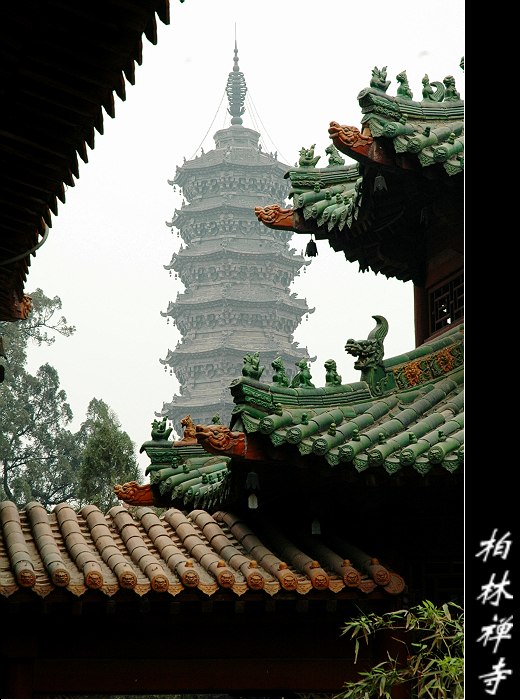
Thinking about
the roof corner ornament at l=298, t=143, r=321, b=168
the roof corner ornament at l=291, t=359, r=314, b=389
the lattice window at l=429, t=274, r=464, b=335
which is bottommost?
the roof corner ornament at l=291, t=359, r=314, b=389

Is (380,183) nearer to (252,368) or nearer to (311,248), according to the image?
(311,248)

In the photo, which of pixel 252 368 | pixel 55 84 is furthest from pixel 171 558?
pixel 55 84

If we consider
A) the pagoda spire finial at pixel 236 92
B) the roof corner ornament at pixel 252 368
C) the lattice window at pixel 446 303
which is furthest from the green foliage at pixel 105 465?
the pagoda spire finial at pixel 236 92

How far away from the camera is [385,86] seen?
1014 centimetres

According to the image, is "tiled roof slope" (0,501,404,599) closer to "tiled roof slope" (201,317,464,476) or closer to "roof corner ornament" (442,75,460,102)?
"tiled roof slope" (201,317,464,476)

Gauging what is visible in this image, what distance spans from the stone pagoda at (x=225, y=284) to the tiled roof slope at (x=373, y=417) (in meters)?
41.6

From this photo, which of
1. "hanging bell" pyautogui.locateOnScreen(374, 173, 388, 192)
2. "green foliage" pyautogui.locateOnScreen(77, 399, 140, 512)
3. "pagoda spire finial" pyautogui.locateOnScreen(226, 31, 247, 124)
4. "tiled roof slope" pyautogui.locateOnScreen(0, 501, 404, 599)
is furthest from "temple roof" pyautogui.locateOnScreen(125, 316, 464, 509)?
"pagoda spire finial" pyautogui.locateOnScreen(226, 31, 247, 124)

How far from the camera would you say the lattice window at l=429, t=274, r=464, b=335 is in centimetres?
1102

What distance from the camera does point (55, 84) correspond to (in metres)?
6.09

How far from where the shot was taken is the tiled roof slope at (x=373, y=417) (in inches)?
349

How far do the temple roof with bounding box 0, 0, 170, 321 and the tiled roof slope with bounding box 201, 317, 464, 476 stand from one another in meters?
2.25

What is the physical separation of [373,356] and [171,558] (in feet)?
6.78

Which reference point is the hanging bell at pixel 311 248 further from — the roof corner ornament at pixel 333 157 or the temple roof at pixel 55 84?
the temple roof at pixel 55 84
